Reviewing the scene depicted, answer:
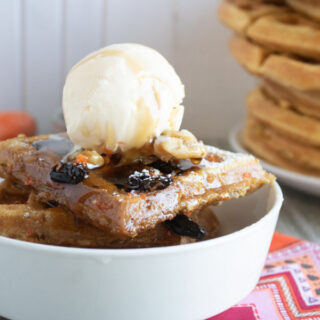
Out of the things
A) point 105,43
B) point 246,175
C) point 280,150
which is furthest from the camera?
point 105,43

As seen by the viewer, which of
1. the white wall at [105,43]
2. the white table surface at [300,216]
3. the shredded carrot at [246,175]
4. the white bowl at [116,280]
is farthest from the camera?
the white wall at [105,43]

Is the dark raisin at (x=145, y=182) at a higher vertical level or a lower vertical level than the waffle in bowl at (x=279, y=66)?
higher

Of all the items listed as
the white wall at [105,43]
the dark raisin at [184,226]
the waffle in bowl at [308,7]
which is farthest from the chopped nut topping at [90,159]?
the white wall at [105,43]

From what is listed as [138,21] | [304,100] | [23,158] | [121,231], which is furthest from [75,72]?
[138,21]

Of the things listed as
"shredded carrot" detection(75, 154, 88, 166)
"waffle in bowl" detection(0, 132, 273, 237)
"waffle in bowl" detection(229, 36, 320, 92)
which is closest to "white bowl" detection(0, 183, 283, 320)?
"waffle in bowl" detection(0, 132, 273, 237)

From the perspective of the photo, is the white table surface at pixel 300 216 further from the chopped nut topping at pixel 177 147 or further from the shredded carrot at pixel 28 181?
the shredded carrot at pixel 28 181

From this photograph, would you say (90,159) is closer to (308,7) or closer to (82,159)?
(82,159)

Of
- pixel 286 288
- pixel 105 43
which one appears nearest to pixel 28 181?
pixel 286 288

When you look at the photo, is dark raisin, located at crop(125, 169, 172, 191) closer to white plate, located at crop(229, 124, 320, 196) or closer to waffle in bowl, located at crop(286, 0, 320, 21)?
white plate, located at crop(229, 124, 320, 196)
